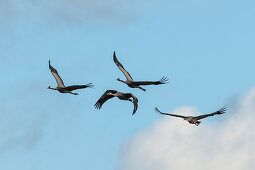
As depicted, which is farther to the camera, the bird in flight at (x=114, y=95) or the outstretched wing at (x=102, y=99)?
the outstretched wing at (x=102, y=99)

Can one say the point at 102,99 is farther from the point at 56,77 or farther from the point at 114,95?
the point at 56,77

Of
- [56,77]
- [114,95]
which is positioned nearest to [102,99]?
[114,95]

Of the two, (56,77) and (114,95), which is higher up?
(56,77)

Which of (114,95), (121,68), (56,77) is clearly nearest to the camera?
(114,95)

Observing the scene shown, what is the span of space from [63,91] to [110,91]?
667 centimetres

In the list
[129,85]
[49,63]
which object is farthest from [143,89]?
[49,63]

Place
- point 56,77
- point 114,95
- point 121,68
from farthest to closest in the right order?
point 56,77
point 121,68
point 114,95

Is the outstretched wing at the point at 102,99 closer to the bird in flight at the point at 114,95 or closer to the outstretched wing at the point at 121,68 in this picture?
the bird in flight at the point at 114,95

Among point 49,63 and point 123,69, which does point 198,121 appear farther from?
point 49,63

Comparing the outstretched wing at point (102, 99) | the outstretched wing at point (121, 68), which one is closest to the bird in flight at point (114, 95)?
the outstretched wing at point (102, 99)

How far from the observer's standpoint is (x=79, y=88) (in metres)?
96.4

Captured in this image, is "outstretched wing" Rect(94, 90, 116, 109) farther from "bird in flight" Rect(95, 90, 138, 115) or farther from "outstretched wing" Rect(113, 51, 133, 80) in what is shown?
"outstretched wing" Rect(113, 51, 133, 80)

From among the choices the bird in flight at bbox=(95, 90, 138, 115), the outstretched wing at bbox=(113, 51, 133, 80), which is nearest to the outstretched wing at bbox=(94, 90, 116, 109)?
the bird in flight at bbox=(95, 90, 138, 115)

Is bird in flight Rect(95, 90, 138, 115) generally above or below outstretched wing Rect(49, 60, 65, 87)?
below
